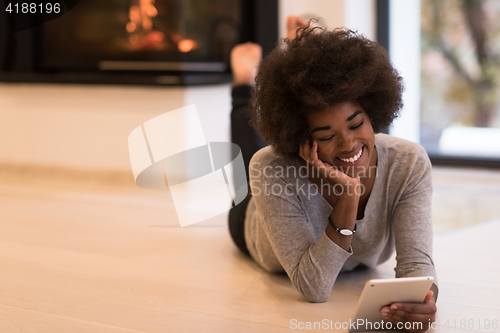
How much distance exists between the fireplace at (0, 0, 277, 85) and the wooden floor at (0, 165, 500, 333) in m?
1.14

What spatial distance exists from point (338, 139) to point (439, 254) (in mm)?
925

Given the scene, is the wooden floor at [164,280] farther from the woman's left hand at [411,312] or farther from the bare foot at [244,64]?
the bare foot at [244,64]

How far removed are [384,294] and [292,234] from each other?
0.99ft

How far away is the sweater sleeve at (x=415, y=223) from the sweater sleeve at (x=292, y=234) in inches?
5.6

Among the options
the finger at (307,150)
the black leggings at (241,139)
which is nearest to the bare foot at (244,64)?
the black leggings at (241,139)

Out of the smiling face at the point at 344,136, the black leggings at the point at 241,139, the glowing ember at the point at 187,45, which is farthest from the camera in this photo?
the glowing ember at the point at 187,45

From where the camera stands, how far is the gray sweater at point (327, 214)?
1.32 meters

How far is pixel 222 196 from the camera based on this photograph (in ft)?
10.1

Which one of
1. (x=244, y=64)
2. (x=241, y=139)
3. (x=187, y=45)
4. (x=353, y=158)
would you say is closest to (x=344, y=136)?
(x=353, y=158)

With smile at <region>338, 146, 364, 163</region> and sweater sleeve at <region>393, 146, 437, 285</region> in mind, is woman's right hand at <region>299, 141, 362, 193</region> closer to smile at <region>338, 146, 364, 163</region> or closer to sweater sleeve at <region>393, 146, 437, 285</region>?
smile at <region>338, 146, 364, 163</region>

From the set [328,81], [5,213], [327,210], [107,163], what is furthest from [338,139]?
[107,163]

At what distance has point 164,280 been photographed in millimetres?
1692

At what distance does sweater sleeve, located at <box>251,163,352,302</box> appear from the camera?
1336 millimetres

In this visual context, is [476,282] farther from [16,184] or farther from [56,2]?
[16,184]
